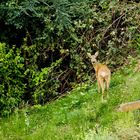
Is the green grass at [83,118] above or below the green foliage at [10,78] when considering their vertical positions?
below

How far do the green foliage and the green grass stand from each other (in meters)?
0.49

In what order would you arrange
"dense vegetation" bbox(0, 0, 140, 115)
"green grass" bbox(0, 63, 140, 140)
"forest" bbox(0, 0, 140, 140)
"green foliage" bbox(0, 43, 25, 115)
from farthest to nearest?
"dense vegetation" bbox(0, 0, 140, 115) < "forest" bbox(0, 0, 140, 140) < "green foliage" bbox(0, 43, 25, 115) < "green grass" bbox(0, 63, 140, 140)

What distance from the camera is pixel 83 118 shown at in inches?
393

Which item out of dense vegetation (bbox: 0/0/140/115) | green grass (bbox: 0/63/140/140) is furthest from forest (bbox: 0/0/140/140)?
green grass (bbox: 0/63/140/140)

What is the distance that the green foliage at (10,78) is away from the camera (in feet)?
38.9

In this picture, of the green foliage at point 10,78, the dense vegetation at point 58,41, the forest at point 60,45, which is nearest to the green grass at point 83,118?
the forest at point 60,45

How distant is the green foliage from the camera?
1184 centimetres

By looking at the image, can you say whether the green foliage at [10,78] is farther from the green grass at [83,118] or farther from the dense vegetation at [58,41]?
the green grass at [83,118]

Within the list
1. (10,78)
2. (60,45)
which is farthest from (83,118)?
(60,45)

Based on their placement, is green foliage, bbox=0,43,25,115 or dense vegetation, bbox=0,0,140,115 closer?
green foliage, bbox=0,43,25,115

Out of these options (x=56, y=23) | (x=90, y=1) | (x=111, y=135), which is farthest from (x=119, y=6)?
(x=111, y=135)

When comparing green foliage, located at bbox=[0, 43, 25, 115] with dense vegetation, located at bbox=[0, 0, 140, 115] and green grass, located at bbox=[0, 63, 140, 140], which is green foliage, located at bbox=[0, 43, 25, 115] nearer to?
dense vegetation, located at bbox=[0, 0, 140, 115]

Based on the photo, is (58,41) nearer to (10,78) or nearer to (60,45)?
(60,45)

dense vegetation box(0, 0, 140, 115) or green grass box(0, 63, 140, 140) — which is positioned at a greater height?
dense vegetation box(0, 0, 140, 115)
